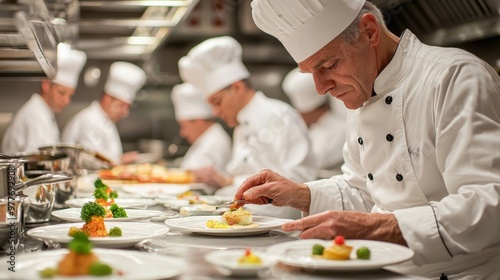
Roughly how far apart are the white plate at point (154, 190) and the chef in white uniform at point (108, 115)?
383 centimetres

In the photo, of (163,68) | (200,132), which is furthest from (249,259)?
(163,68)

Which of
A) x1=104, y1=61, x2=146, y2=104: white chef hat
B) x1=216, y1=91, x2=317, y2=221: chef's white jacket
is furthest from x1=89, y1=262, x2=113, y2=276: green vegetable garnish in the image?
x1=104, y1=61, x2=146, y2=104: white chef hat

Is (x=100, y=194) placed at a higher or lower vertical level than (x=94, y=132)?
lower

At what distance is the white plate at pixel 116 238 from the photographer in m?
1.78

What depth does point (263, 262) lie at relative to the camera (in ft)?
4.80

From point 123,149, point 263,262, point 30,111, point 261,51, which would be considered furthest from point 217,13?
point 263,262

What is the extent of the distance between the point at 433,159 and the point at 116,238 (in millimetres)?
1061

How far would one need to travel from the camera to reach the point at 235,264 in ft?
4.78

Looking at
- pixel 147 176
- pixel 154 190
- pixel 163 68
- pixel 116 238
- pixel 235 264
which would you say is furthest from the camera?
pixel 163 68

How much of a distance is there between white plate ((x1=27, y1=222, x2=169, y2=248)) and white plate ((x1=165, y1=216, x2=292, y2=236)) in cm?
Answer: 12

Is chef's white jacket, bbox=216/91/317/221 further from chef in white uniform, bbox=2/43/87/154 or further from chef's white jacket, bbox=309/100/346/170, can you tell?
chef in white uniform, bbox=2/43/87/154

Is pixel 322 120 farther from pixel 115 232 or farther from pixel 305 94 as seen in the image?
pixel 115 232

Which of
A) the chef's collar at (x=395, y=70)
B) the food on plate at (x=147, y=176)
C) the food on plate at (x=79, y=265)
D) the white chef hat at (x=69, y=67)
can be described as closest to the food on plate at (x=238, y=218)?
the chef's collar at (x=395, y=70)

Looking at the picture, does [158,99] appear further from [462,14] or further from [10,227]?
[10,227]
